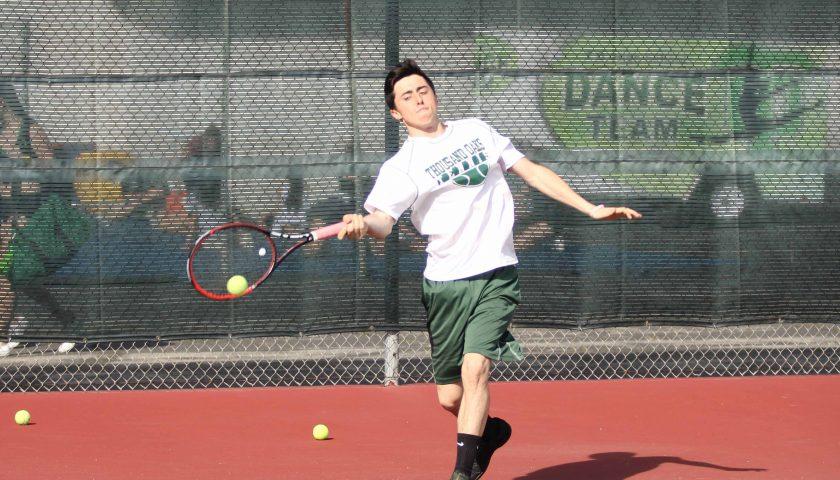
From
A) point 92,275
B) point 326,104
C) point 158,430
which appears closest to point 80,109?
point 92,275

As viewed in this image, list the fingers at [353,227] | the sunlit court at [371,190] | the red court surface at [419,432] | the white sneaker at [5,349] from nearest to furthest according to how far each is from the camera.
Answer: the fingers at [353,227] → the red court surface at [419,432] → the sunlit court at [371,190] → the white sneaker at [5,349]

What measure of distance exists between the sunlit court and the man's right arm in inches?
79.4

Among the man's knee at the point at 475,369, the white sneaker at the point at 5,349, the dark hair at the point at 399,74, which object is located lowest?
the white sneaker at the point at 5,349

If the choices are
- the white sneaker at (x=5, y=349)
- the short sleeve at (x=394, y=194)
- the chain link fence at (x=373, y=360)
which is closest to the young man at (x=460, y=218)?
the short sleeve at (x=394, y=194)

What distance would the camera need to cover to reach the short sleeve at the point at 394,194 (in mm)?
4379

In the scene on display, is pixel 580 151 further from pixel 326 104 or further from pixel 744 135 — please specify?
pixel 326 104

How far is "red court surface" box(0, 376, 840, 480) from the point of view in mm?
5094

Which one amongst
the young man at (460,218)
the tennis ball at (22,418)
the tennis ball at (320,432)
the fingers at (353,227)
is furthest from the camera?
the tennis ball at (22,418)

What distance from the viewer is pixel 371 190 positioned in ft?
22.0

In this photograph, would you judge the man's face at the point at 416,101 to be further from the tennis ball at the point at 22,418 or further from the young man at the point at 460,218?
the tennis ball at the point at 22,418

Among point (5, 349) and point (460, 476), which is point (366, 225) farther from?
point (5, 349)

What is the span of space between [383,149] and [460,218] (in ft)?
8.53

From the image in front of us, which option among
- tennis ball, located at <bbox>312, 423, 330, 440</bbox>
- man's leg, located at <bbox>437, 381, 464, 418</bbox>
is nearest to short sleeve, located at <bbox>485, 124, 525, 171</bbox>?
man's leg, located at <bbox>437, 381, 464, 418</bbox>

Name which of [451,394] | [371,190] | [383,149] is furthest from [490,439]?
[383,149]
